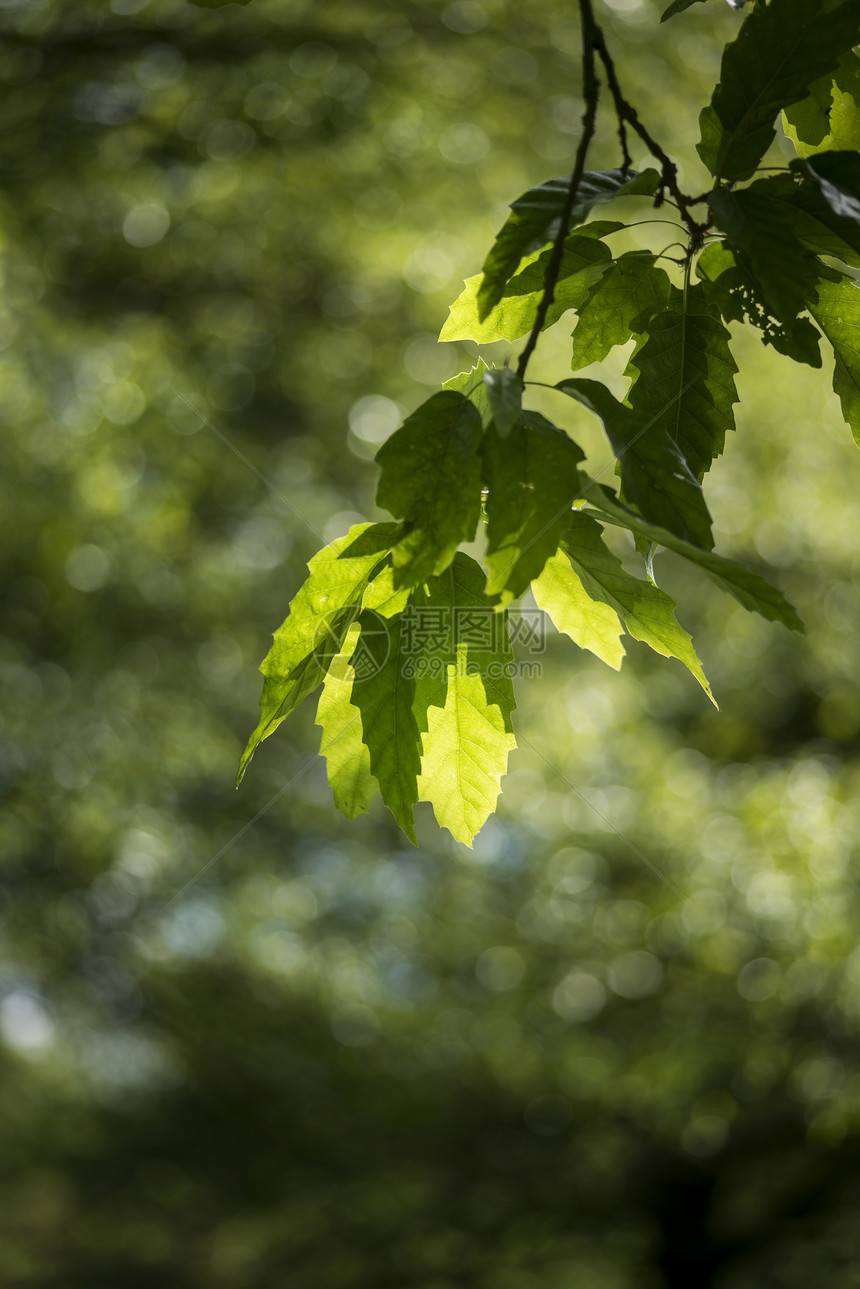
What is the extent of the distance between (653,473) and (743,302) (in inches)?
11.4

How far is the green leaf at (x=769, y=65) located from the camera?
0.83 m

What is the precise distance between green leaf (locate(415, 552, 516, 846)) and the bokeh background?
4.48 metres

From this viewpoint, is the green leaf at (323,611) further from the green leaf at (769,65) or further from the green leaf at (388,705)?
the green leaf at (769,65)

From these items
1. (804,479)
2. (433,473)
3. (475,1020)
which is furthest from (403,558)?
(475,1020)

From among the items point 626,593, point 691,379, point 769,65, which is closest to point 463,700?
point 626,593

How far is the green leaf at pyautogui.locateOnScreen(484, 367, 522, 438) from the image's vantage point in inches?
28.6

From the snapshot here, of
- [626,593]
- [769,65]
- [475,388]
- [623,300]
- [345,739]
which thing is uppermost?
[769,65]

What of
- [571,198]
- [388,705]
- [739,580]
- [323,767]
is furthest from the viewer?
[323,767]

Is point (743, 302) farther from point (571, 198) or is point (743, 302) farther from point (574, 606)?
point (574, 606)

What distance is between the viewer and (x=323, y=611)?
89cm

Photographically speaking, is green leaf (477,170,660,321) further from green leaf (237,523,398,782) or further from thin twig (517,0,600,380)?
green leaf (237,523,398,782)

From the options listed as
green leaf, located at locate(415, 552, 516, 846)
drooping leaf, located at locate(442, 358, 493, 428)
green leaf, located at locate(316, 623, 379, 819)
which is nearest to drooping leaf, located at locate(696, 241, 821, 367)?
drooping leaf, located at locate(442, 358, 493, 428)

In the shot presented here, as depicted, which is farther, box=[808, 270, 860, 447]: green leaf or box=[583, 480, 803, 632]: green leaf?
box=[808, 270, 860, 447]: green leaf

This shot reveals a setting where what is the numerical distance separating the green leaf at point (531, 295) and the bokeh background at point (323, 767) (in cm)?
430
